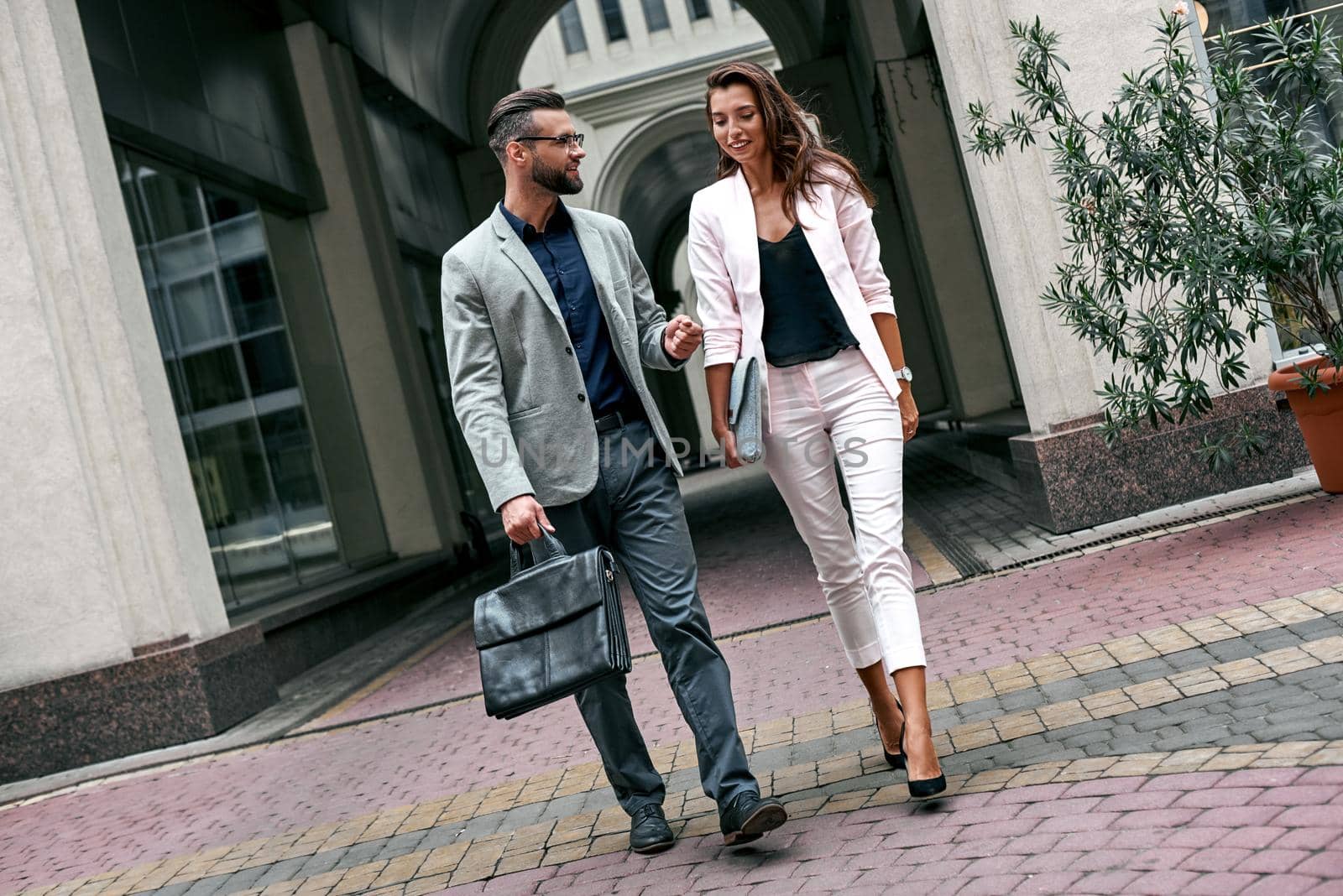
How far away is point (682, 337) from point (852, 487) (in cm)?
64

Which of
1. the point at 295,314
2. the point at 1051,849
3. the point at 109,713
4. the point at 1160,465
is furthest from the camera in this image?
the point at 295,314

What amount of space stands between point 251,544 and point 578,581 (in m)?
9.20

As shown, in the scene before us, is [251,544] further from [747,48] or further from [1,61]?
[747,48]

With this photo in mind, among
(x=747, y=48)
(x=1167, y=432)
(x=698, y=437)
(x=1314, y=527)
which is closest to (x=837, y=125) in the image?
(x=1167, y=432)

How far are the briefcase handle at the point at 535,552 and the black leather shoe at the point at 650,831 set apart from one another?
2.60 ft

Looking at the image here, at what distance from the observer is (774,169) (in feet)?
12.8

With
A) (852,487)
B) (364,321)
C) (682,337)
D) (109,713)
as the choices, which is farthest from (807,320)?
(364,321)

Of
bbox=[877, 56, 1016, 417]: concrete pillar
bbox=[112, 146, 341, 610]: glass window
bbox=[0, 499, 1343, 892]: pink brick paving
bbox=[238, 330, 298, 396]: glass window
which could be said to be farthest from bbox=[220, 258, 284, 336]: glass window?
bbox=[877, 56, 1016, 417]: concrete pillar

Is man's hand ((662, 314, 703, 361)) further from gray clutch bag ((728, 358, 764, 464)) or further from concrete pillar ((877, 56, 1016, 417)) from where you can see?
concrete pillar ((877, 56, 1016, 417))

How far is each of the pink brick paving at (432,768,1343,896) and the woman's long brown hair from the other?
5.63ft

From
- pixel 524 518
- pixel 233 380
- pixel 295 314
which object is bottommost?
pixel 524 518

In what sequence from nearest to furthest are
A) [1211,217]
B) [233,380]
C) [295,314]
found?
[1211,217] → [233,380] → [295,314]

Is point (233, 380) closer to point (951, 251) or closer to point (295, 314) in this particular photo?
point (295, 314)

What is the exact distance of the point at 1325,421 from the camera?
252 inches
